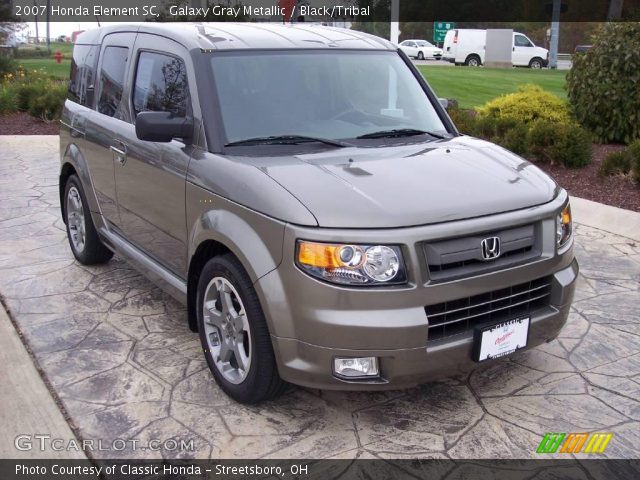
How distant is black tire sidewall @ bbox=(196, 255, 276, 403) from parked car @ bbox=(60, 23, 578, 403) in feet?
0.03

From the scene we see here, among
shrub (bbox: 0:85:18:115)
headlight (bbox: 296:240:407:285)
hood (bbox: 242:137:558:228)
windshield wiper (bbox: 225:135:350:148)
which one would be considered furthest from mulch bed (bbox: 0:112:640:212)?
shrub (bbox: 0:85:18:115)

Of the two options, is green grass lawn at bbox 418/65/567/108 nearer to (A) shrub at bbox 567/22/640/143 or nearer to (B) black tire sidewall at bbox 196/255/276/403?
(A) shrub at bbox 567/22/640/143

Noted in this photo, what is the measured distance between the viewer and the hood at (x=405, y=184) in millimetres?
3154

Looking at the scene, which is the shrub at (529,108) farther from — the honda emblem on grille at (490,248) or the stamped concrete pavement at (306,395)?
the honda emblem on grille at (490,248)

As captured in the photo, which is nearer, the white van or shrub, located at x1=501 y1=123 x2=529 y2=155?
shrub, located at x1=501 y1=123 x2=529 y2=155

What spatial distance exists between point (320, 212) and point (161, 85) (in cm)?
182

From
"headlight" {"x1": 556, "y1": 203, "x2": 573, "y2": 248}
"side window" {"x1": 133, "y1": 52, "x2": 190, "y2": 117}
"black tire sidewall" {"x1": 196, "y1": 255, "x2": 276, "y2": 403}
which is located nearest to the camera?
"black tire sidewall" {"x1": 196, "y1": 255, "x2": 276, "y2": 403}

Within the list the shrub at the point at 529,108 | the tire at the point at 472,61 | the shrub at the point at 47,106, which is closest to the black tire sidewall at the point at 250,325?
the shrub at the point at 529,108

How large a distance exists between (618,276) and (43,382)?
4557 mm

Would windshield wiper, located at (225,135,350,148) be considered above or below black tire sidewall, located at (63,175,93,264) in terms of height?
above

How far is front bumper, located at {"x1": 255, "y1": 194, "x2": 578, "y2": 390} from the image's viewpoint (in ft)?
10.1

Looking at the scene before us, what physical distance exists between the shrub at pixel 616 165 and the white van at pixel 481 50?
31.4 metres

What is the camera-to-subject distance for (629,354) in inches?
171

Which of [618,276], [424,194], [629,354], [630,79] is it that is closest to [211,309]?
[424,194]
